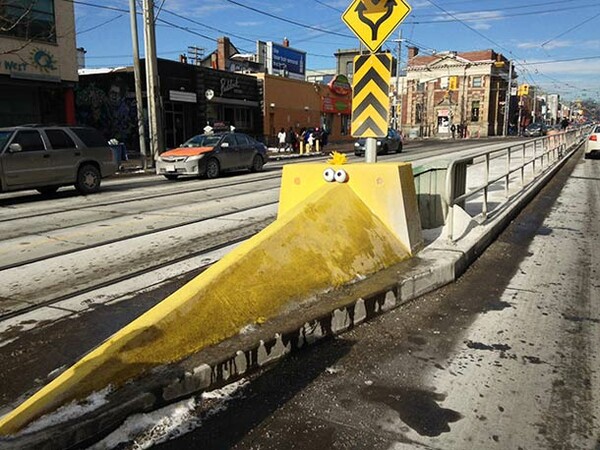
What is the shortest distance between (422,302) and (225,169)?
1455cm

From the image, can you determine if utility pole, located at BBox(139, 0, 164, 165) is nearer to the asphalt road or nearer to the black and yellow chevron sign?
the black and yellow chevron sign

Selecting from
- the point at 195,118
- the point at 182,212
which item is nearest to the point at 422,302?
the point at 182,212

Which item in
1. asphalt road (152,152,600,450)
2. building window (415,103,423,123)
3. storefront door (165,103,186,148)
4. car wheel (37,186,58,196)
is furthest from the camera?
building window (415,103,423,123)

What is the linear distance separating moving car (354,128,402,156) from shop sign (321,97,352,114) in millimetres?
14432

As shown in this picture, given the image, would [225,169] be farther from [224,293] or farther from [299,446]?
[299,446]

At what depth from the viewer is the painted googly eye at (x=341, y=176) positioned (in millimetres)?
5855

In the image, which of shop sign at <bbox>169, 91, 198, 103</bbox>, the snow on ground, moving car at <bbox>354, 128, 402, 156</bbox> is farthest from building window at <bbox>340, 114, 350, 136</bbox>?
the snow on ground

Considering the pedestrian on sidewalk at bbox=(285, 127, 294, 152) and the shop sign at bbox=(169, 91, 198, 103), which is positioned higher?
the shop sign at bbox=(169, 91, 198, 103)

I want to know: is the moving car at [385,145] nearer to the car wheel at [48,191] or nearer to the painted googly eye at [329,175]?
the car wheel at [48,191]

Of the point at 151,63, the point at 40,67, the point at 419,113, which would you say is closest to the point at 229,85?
the point at 151,63

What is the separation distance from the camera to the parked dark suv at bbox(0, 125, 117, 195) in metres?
12.2

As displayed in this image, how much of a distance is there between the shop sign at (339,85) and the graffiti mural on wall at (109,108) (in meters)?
22.9

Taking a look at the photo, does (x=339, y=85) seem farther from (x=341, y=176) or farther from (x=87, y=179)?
(x=341, y=176)

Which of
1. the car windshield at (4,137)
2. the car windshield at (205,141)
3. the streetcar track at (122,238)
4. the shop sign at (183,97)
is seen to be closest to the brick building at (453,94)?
the shop sign at (183,97)
